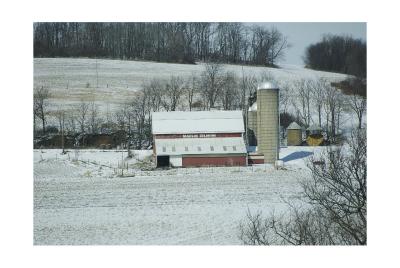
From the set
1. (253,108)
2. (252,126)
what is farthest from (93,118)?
(252,126)

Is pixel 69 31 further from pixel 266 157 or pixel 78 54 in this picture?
pixel 266 157

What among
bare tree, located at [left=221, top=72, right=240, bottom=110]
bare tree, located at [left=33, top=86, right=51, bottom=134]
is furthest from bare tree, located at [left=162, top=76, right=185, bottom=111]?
bare tree, located at [left=33, top=86, right=51, bottom=134]

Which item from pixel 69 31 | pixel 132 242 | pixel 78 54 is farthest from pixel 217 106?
pixel 132 242

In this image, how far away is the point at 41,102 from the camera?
53.5ft

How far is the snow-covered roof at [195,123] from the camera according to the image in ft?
61.7

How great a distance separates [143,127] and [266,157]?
4611 millimetres

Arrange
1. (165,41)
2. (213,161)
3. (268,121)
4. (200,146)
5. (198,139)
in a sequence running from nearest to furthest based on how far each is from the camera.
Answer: (165,41), (213,161), (200,146), (198,139), (268,121)

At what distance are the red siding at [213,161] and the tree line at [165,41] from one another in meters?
3.35

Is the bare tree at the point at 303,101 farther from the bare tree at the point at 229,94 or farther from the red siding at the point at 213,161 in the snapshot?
the red siding at the point at 213,161

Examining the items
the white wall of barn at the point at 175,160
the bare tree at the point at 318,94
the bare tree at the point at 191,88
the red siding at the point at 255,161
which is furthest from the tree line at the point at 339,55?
the white wall of barn at the point at 175,160

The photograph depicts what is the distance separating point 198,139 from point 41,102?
5.16 m

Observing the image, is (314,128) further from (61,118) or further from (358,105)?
(61,118)

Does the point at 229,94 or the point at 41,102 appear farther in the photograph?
the point at 229,94

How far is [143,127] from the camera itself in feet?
68.4
